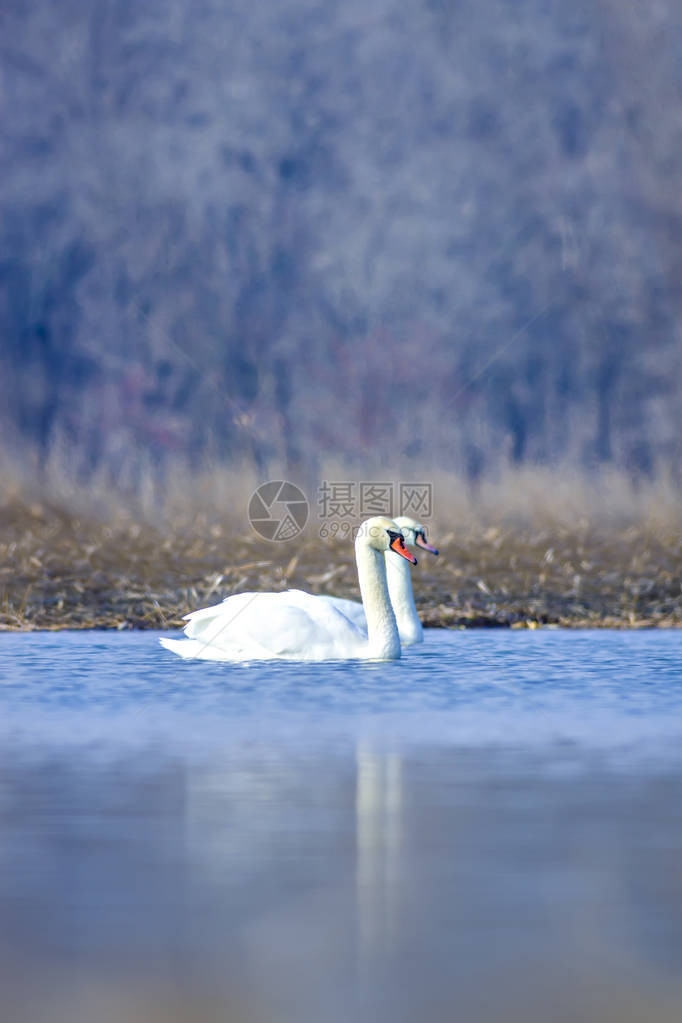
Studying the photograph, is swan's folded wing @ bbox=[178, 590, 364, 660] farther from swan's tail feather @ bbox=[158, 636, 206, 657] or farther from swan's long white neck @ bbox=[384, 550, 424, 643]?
swan's long white neck @ bbox=[384, 550, 424, 643]

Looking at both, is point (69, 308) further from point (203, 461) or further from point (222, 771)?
Result: point (222, 771)

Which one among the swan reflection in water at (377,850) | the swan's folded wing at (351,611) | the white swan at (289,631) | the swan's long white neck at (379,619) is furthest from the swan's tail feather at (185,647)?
the swan reflection in water at (377,850)

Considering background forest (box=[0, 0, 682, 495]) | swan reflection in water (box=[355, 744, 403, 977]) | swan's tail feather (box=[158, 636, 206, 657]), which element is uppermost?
background forest (box=[0, 0, 682, 495])

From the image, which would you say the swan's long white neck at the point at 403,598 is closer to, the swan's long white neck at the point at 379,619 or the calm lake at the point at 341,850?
the swan's long white neck at the point at 379,619

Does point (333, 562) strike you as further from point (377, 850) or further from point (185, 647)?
point (377, 850)

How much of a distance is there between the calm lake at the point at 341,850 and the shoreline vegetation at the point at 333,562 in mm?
4012

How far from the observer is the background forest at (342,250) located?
26.3 metres

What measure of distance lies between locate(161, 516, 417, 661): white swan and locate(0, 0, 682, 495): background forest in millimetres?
14607

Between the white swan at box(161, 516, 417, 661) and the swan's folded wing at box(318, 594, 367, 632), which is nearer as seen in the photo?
the white swan at box(161, 516, 417, 661)

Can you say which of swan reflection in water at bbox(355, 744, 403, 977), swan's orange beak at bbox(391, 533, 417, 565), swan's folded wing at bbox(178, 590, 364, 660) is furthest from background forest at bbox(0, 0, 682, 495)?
swan reflection in water at bbox(355, 744, 403, 977)

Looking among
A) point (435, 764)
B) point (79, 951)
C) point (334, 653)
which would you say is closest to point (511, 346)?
point (334, 653)

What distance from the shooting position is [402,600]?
39.6ft

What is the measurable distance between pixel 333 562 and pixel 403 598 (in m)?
3.99

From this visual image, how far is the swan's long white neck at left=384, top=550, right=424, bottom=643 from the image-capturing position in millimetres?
11828
